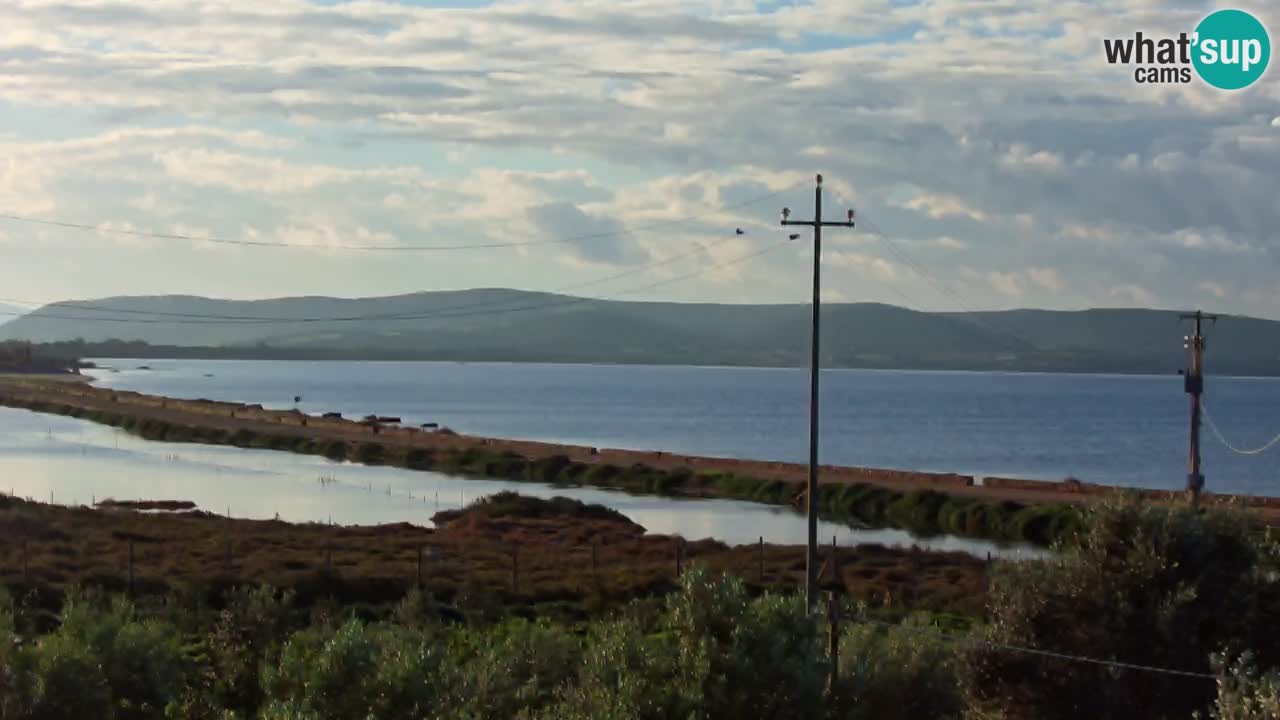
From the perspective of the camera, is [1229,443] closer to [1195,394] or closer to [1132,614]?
[1195,394]

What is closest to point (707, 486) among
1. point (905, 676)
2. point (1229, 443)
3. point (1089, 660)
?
point (905, 676)

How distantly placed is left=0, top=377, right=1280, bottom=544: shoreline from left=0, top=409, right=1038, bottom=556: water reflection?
2.57m

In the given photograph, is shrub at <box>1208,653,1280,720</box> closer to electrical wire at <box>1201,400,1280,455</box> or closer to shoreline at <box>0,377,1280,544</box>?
shoreline at <box>0,377,1280,544</box>

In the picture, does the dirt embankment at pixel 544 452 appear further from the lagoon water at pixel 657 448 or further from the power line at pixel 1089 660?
the lagoon water at pixel 657 448

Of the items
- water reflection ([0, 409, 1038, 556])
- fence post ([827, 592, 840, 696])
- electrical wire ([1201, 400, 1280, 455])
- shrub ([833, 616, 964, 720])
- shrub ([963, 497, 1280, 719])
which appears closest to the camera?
fence post ([827, 592, 840, 696])

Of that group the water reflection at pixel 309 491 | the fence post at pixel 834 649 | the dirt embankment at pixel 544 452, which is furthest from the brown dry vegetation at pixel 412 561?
the fence post at pixel 834 649

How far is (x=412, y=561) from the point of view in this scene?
48938 mm

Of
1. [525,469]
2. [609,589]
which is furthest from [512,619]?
[525,469]

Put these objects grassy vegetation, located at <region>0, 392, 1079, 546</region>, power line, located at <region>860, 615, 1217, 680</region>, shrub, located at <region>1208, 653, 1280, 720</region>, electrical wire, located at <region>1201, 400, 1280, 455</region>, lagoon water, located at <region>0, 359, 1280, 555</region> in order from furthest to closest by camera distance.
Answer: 1. electrical wire, located at <region>1201, 400, 1280, 455</region>
2. lagoon water, located at <region>0, 359, 1280, 555</region>
3. grassy vegetation, located at <region>0, 392, 1079, 546</region>
4. power line, located at <region>860, 615, 1217, 680</region>
5. shrub, located at <region>1208, 653, 1280, 720</region>

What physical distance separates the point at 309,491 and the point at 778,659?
212 ft

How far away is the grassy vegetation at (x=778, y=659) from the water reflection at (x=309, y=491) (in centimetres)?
3785

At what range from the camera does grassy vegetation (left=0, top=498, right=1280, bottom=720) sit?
60.4 ft

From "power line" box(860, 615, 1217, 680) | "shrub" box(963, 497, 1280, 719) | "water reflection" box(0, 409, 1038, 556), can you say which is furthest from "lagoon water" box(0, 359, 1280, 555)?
"power line" box(860, 615, 1217, 680)

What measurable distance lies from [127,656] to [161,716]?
971 millimetres
